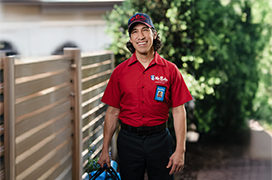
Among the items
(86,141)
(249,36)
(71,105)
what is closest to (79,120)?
(71,105)

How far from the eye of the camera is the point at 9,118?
154cm

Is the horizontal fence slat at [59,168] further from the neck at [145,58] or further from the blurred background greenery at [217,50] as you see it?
the blurred background greenery at [217,50]

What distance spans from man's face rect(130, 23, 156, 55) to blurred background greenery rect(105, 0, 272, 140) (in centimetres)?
155

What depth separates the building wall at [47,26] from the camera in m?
6.68

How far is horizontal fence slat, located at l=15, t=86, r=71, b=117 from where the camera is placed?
5.48 feet

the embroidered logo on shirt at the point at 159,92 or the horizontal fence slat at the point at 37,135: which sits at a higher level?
the embroidered logo on shirt at the point at 159,92

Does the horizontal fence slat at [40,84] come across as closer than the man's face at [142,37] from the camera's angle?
Yes

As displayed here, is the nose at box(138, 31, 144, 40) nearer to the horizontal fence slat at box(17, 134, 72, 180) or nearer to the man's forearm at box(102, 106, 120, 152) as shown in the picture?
the man's forearm at box(102, 106, 120, 152)

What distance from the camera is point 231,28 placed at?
15.1ft

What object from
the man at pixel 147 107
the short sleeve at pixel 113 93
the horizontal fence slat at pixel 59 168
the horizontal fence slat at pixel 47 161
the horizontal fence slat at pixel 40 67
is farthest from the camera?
the short sleeve at pixel 113 93

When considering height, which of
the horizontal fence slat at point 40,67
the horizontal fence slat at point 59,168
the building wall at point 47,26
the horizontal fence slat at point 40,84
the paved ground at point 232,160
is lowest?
the paved ground at point 232,160

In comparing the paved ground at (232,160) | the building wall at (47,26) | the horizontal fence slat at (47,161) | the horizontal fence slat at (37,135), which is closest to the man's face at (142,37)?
the horizontal fence slat at (37,135)

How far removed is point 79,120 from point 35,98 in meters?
0.75

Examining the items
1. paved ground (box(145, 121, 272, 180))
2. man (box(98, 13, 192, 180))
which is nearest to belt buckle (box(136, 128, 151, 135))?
man (box(98, 13, 192, 180))
